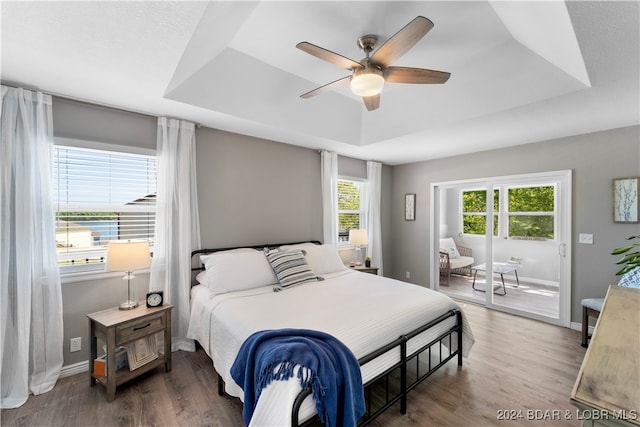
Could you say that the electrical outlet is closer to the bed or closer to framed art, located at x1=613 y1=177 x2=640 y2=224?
the bed

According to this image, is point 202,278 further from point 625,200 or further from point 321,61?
point 625,200

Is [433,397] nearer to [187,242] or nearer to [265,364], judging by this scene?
[265,364]

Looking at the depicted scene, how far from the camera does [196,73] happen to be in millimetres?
2363

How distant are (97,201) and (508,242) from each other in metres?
5.24

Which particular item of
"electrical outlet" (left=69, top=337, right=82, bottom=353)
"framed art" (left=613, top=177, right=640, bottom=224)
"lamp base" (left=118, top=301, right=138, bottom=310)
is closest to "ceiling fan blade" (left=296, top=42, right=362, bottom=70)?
"lamp base" (left=118, top=301, right=138, bottom=310)

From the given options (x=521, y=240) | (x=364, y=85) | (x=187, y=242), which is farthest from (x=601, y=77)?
(x=187, y=242)

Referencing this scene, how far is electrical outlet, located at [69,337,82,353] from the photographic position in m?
2.46

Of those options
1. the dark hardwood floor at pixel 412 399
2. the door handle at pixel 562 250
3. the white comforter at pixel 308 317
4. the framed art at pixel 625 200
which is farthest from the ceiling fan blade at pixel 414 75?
the door handle at pixel 562 250

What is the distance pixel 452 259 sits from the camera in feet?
15.7

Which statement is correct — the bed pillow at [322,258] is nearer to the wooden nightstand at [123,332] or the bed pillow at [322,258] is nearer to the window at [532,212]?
the wooden nightstand at [123,332]

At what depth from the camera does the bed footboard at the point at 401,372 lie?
1.76 meters

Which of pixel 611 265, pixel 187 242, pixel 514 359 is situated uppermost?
pixel 187 242

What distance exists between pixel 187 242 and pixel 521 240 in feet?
14.9

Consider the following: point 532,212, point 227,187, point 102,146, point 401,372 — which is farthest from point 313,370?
point 532,212
